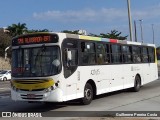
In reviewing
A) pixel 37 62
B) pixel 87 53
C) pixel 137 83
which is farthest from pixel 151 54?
pixel 37 62

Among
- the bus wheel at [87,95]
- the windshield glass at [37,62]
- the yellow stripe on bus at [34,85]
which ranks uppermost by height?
the windshield glass at [37,62]

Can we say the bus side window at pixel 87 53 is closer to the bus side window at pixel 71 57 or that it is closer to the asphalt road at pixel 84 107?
the bus side window at pixel 71 57

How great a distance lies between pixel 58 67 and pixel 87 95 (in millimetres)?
2279

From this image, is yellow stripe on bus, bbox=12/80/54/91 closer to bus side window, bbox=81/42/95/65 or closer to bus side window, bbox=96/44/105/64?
bus side window, bbox=81/42/95/65

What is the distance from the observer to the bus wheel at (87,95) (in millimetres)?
15078

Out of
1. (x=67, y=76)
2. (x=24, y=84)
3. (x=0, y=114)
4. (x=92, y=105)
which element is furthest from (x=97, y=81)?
(x=0, y=114)

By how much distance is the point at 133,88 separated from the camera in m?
20.3

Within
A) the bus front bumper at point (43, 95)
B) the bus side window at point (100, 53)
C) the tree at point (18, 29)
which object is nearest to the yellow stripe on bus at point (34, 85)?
the bus front bumper at point (43, 95)

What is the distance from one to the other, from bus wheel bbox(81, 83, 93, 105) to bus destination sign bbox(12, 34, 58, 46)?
8.54 feet

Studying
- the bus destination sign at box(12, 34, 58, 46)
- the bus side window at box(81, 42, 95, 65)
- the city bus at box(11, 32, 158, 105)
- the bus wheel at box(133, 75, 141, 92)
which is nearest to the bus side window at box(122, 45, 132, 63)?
the bus wheel at box(133, 75, 141, 92)

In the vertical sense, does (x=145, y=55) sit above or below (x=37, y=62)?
above

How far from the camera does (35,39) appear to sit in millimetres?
14188

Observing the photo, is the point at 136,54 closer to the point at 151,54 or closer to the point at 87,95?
the point at 151,54

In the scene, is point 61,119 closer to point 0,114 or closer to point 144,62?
point 0,114
